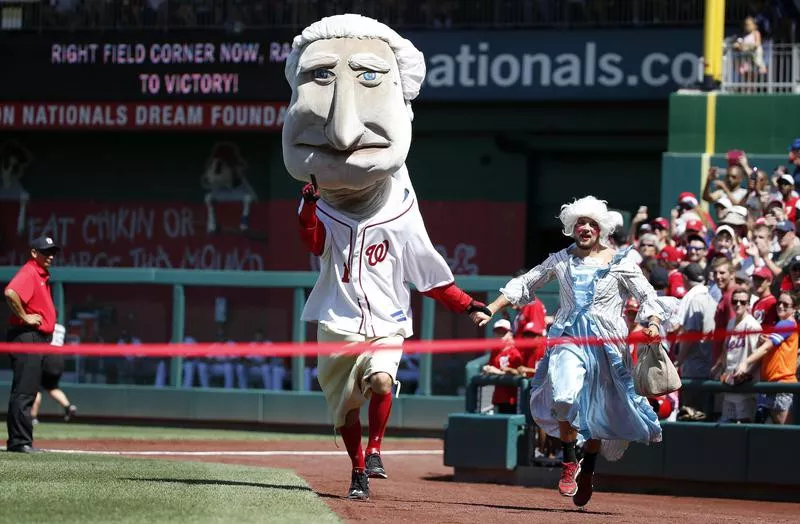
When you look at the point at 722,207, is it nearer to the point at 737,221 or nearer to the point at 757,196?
the point at 737,221

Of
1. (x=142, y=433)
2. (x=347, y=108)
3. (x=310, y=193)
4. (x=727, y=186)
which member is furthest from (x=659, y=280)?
(x=142, y=433)

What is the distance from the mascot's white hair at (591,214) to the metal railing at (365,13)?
12191mm

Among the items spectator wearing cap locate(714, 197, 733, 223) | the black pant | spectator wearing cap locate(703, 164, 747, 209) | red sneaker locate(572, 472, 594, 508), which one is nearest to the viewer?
red sneaker locate(572, 472, 594, 508)

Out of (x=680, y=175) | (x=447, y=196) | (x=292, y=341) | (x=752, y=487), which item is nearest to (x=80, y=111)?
(x=447, y=196)

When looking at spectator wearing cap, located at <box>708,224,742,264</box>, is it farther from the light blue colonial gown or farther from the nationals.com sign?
the nationals.com sign

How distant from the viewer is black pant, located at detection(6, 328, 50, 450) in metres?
12.6

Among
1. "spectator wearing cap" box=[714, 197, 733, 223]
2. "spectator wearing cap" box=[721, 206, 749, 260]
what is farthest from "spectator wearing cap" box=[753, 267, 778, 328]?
"spectator wearing cap" box=[714, 197, 733, 223]

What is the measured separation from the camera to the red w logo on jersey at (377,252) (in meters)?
9.43

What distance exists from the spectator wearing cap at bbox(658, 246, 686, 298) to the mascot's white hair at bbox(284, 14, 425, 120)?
4411mm

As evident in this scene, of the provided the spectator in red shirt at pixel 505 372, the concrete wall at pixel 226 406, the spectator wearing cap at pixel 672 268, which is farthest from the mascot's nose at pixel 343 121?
the concrete wall at pixel 226 406

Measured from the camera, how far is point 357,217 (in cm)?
948

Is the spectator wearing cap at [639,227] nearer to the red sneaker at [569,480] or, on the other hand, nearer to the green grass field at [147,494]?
the red sneaker at [569,480]

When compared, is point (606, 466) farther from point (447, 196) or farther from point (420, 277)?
point (447, 196)

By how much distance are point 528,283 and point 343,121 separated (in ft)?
5.84
